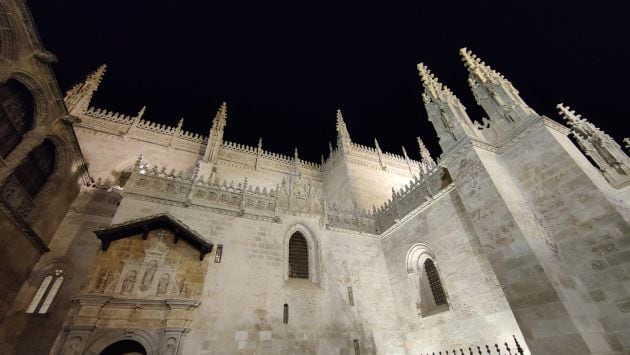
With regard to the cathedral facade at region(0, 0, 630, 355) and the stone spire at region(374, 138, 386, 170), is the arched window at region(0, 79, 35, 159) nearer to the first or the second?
the cathedral facade at region(0, 0, 630, 355)

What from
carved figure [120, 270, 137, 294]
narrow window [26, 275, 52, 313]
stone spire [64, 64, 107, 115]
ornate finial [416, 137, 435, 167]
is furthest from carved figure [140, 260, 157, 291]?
ornate finial [416, 137, 435, 167]

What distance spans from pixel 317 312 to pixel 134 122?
2067 cm

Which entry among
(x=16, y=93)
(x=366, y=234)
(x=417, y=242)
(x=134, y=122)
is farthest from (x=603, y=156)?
(x=134, y=122)

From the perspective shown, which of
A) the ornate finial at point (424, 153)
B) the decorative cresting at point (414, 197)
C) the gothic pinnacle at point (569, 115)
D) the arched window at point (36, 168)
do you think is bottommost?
the decorative cresting at point (414, 197)

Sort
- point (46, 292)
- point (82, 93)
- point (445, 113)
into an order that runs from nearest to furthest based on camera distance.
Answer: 1. point (445, 113)
2. point (46, 292)
3. point (82, 93)

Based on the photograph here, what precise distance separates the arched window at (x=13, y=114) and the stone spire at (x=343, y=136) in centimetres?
1928

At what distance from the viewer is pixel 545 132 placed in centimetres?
912

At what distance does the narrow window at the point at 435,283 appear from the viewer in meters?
12.2

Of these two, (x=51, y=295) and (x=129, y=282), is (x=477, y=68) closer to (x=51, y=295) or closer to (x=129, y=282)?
(x=129, y=282)

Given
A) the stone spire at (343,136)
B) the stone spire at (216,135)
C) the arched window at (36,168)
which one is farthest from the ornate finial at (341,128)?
the arched window at (36,168)

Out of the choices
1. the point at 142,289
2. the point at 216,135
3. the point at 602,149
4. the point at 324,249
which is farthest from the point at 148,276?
the point at 602,149

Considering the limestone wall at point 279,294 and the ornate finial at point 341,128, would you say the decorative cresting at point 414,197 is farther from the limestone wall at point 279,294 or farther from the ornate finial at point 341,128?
the ornate finial at point 341,128

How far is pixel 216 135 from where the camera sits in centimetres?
2333

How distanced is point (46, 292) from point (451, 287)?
17.9 meters
